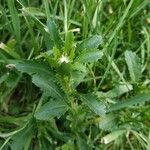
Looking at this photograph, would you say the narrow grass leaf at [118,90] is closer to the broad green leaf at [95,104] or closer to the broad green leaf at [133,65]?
the broad green leaf at [133,65]

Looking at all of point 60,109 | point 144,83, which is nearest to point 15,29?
point 60,109

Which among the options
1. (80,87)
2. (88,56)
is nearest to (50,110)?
(88,56)

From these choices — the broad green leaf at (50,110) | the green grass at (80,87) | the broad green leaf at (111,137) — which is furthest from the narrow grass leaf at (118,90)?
the broad green leaf at (50,110)

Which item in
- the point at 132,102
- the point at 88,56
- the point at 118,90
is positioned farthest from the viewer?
the point at 118,90

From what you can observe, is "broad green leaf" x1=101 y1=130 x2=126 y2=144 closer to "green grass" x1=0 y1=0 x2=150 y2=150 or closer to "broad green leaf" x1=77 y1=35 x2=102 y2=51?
"green grass" x1=0 y1=0 x2=150 y2=150

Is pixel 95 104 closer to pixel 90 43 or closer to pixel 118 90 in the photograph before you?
pixel 90 43

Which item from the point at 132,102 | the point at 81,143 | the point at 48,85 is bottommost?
the point at 81,143

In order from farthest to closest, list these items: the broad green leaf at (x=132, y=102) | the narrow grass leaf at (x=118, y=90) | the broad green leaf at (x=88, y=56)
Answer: the narrow grass leaf at (x=118, y=90) < the broad green leaf at (x=132, y=102) < the broad green leaf at (x=88, y=56)
